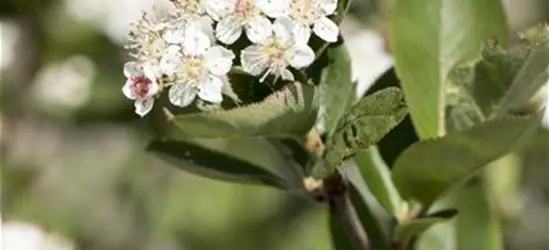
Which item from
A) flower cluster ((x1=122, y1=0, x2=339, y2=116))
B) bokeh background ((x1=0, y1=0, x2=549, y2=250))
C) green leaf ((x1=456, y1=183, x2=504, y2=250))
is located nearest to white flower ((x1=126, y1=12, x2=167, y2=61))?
flower cluster ((x1=122, y1=0, x2=339, y2=116))

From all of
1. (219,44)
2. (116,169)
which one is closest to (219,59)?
(219,44)

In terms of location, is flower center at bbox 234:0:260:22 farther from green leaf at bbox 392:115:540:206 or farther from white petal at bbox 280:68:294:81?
green leaf at bbox 392:115:540:206

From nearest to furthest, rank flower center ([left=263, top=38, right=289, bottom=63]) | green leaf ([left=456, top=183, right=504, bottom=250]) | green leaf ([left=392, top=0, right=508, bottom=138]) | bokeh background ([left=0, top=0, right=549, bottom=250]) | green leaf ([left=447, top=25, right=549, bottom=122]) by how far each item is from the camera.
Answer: flower center ([left=263, top=38, right=289, bottom=63]) < green leaf ([left=447, top=25, right=549, bottom=122]) < green leaf ([left=392, top=0, right=508, bottom=138]) < green leaf ([left=456, top=183, right=504, bottom=250]) < bokeh background ([left=0, top=0, right=549, bottom=250])

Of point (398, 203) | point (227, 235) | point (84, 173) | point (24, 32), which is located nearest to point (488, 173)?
point (227, 235)

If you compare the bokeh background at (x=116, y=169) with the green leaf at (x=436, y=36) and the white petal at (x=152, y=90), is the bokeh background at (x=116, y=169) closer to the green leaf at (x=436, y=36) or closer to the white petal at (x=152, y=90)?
the green leaf at (x=436, y=36)

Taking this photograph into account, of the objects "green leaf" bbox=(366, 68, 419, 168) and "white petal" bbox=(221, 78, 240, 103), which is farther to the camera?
"green leaf" bbox=(366, 68, 419, 168)

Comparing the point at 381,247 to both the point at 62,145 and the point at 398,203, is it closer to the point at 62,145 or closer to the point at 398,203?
the point at 398,203

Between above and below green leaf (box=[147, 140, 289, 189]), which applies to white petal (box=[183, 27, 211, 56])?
above

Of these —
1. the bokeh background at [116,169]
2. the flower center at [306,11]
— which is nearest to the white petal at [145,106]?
→ the flower center at [306,11]
